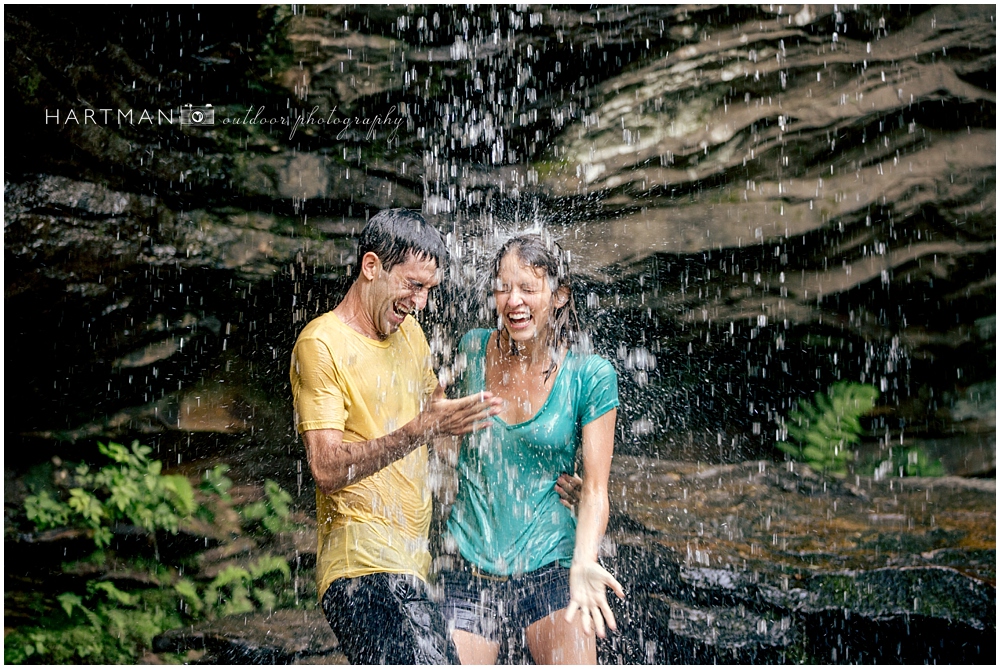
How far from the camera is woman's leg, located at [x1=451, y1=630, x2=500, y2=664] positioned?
2.93 meters

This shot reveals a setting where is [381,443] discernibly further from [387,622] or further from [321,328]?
[387,622]

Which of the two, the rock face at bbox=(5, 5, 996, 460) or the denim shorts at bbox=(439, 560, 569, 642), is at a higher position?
the rock face at bbox=(5, 5, 996, 460)

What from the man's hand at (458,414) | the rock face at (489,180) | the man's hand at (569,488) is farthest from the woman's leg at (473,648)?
the rock face at (489,180)

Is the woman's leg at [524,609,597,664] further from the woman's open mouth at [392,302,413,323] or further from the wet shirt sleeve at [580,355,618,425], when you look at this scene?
the woman's open mouth at [392,302,413,323]

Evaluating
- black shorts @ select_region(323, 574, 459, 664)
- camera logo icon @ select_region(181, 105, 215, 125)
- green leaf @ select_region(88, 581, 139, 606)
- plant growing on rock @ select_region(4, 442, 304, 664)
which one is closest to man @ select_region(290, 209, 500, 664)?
black shorts @ select_region(323, 574, 459, 664)

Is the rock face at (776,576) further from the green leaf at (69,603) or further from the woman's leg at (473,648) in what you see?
the green leaf at (69,603)

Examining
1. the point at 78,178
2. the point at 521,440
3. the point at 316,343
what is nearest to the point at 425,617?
the point at 521,440

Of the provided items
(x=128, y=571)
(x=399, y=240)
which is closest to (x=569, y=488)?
(x=399, y=240)

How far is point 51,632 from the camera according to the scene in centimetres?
434

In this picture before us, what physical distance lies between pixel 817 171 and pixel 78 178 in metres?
4.12

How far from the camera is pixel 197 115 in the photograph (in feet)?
14.6

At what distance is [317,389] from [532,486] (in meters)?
0.91

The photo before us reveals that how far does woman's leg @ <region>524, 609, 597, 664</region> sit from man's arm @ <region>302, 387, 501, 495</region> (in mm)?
793

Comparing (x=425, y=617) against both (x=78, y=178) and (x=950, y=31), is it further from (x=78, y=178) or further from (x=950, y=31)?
(x=950, y=31)
